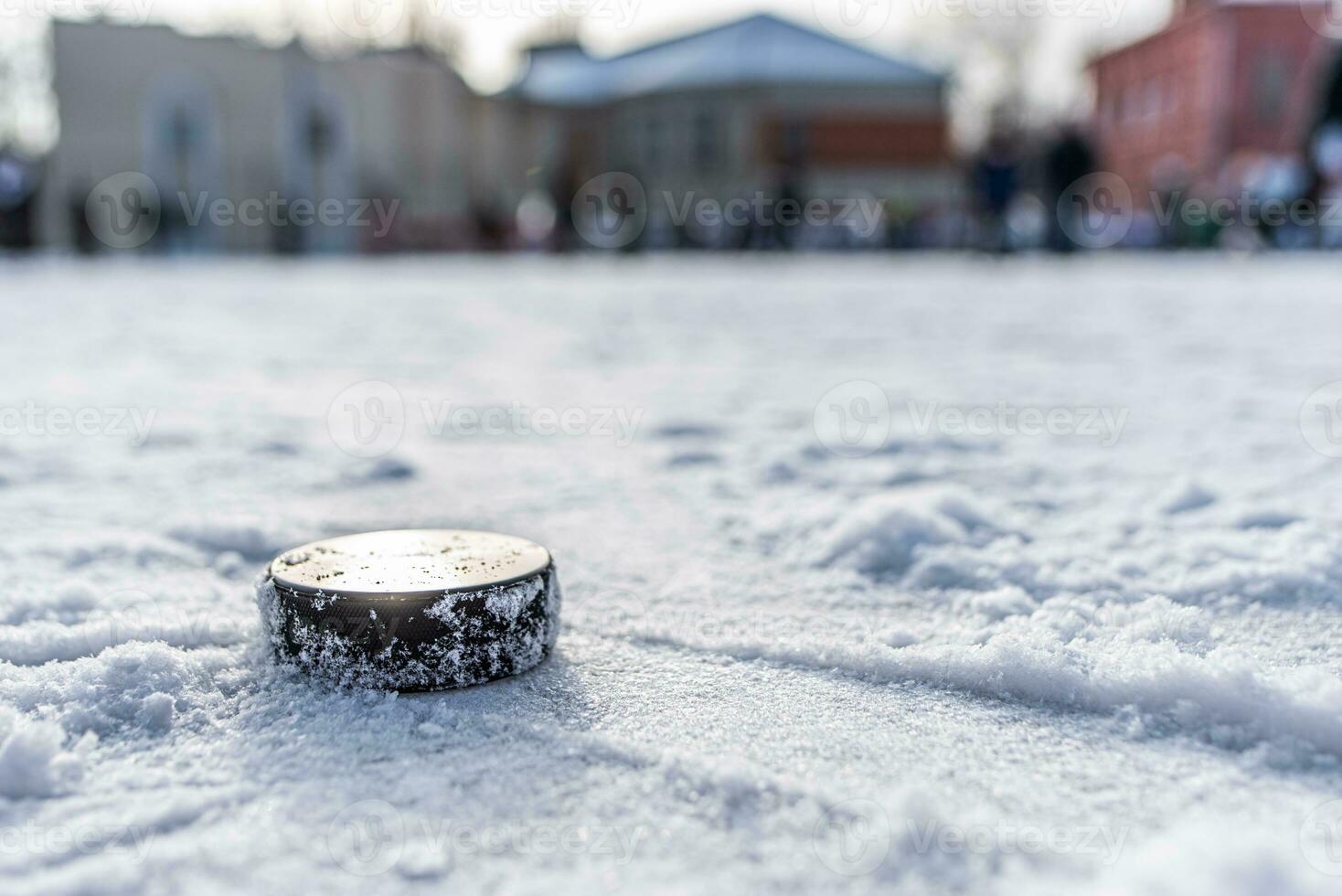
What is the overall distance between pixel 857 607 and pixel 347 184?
24951mm

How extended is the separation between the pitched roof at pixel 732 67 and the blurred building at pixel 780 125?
0.05m

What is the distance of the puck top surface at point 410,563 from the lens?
A: 1.53 metres

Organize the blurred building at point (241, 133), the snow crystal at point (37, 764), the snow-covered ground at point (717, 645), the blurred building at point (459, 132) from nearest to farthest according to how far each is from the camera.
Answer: the snow-covered ground at point (717, 645) → the snow crystal at point (37, 764) → the blurred building at point (241, 133) → the blurred building at point (459, 132)

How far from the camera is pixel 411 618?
1.48 metres

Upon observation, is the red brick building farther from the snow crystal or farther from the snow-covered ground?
the snow crystal

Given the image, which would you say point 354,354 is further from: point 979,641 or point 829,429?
point 979,641

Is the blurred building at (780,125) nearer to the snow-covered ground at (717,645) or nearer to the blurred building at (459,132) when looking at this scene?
the blurred building at (459,132)

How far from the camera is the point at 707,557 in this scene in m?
2.30

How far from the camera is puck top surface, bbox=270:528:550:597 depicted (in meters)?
1.53

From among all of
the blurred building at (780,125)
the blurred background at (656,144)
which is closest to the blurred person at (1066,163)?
A: the blurred background at (656,144)

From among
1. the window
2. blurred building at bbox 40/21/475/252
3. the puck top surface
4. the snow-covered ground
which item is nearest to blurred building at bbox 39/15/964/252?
blurred building at bbox 40/21/475/252

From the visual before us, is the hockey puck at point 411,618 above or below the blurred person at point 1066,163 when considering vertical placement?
below

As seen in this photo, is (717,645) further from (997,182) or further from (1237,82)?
(1237,82)

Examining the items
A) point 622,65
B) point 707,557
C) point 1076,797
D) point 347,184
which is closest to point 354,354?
point 707,557
